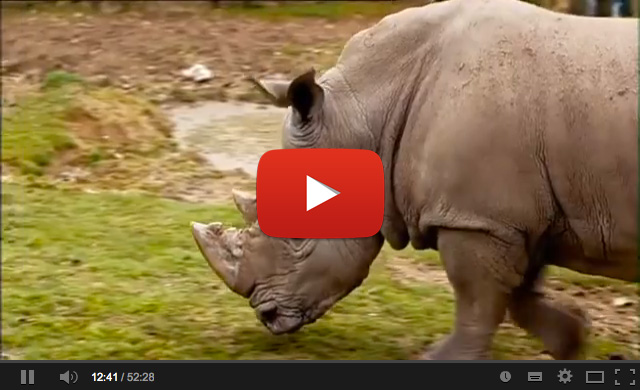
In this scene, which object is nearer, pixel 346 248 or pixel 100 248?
pixel 346 248

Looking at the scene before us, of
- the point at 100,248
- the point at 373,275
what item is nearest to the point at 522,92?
the point at 373,275

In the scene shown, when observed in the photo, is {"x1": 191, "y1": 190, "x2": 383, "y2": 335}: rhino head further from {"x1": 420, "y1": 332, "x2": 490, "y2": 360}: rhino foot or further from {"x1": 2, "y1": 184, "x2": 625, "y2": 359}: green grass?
{"x1": 420, "y1": 332, "x2": 490, "y2": 360}: rhino foot

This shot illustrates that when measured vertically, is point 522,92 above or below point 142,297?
above

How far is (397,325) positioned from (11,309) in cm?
193

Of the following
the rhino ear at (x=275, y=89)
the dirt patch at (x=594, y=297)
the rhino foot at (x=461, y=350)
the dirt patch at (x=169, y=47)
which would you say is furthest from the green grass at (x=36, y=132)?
the rhino foot at (x=461, y=350)

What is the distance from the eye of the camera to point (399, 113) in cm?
494

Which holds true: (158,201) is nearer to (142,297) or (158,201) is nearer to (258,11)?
(142,297)

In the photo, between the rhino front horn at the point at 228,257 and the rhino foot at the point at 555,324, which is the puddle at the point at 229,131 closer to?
the rhino front horn at the point at 228,257
